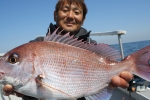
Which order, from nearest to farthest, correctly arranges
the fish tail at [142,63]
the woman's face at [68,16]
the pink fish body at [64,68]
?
the pink fish body at [64,68]
the fish tail at [142,63]
the woman's face at [68,16]

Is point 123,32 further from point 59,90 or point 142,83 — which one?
point 59,90

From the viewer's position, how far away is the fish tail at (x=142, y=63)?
211cm

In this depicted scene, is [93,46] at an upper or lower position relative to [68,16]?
lower

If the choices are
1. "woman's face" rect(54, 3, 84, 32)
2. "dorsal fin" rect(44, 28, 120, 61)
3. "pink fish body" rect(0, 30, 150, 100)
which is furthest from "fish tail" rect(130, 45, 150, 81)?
"woman's face" rect(54, 3, 84, 32)

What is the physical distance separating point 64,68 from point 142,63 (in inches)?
40.6

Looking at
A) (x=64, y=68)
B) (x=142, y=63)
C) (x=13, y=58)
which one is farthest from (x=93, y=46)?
(x=13, y=58)

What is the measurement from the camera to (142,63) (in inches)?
85.4

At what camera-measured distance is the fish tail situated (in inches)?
83.0

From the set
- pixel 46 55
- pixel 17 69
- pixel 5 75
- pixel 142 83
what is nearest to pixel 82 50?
pixel 46 55

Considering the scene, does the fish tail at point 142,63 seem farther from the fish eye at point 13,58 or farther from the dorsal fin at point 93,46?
the fish eye at point 13,58

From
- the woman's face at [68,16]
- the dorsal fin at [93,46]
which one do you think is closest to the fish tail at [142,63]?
the dorsal fin at [93,46]

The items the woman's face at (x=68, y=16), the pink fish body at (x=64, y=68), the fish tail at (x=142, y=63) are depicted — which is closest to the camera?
the pink fish body at (x=64, y=68)

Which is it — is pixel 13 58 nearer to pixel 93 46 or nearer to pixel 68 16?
pixel 93 46

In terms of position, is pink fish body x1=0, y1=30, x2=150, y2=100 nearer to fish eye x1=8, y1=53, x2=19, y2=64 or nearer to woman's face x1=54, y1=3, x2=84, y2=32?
fish eye x1=8, y1=53, x2=19, y2=64
